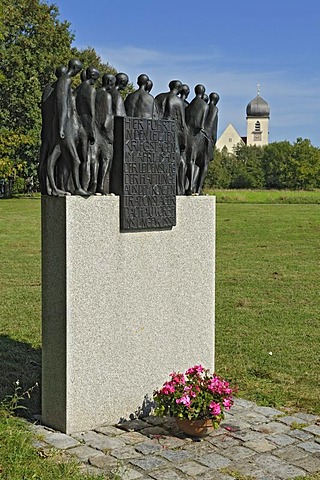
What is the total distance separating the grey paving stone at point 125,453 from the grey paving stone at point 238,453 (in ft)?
2.32

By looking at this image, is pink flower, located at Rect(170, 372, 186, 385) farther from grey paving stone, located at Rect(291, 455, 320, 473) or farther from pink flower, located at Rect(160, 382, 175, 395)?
grey paving stone, located at Rect(291, 455, 320, 473)

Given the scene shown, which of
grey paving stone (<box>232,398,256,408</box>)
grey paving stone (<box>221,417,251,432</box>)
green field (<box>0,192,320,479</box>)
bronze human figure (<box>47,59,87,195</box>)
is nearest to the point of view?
bronze human figure (<box>47,59,87,195</box>)

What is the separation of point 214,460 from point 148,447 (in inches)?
22.2

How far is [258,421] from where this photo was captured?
6.46 m

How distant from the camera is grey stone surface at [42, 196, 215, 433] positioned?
19.7ft

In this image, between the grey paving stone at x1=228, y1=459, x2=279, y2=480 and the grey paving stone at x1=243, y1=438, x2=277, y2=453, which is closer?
the grey paving stone at x1=228, y1=459, x2=279, y2=480

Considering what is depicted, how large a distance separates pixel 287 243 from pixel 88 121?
52.1ft

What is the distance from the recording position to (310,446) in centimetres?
589

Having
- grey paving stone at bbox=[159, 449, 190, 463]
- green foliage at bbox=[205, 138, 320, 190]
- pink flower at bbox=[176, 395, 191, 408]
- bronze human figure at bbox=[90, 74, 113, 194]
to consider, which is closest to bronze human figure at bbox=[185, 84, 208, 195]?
bronze human figure at bbox=[90, 74, 113, 194]

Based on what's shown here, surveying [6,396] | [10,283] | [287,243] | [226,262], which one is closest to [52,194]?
[6,396]

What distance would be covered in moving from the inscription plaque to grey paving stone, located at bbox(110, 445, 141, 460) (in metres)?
1.84

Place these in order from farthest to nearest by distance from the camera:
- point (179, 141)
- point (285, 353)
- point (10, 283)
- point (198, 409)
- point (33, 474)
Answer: point (10, 283) → point (285, 353) → point (179, 141) → point (198, 409) → point (33, 474)

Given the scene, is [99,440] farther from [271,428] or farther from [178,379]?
[271,428]

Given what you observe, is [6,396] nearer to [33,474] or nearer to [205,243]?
[33,474]
